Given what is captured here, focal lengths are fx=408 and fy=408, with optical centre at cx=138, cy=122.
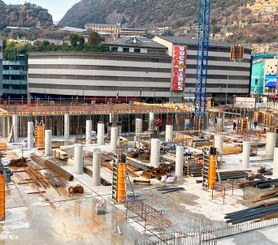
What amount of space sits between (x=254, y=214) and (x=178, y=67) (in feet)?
242

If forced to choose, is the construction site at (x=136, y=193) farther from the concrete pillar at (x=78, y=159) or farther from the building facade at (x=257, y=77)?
the building facade at (x=257, y=77)

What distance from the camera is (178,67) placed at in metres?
93.5

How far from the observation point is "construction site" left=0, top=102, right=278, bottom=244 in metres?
19.3

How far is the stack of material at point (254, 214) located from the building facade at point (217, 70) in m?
73.1

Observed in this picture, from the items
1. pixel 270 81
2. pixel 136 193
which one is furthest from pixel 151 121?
pixel 270 81

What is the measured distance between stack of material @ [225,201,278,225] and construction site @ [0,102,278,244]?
0.18 feet

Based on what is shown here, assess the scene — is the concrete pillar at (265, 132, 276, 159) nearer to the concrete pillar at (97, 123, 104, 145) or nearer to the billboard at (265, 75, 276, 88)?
the concrete pillar at (97, 123, 104, 145)

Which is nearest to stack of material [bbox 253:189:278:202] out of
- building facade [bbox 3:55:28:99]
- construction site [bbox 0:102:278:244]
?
construction site [bbox 0:102:278:244]

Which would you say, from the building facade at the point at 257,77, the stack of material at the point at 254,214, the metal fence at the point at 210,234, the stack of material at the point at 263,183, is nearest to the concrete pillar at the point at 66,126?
the stack of material at the point at 263,183

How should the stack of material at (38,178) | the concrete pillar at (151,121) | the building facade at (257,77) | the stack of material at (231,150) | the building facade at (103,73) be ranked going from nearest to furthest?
the stack of material at (38,178) → the stack of material at (231,150) → the concrete pillar at (151,121) → the building facade at (103,73) → the building facade at (257,77)

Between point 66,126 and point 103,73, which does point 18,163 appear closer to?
point 66,126

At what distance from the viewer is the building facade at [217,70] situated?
9519 cm

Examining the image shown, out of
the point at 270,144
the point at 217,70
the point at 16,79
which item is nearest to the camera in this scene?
the point at 270,144

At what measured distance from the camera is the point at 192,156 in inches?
1387
